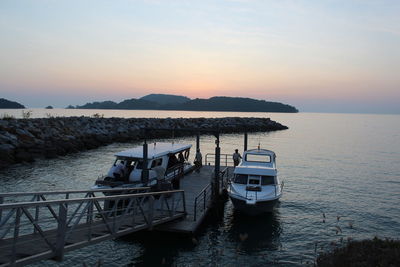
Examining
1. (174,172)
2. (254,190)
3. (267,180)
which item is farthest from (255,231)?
(174,172)

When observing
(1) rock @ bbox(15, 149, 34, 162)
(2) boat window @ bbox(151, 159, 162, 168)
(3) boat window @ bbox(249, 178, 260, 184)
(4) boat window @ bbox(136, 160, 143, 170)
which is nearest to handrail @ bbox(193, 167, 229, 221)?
(3) boat window @ bbox(249, 178, 260, 184)

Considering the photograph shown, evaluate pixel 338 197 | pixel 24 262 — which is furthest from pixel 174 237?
pixel 338 197

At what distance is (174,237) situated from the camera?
1567cm

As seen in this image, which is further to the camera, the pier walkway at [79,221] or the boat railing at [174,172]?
the boat railing at [174,172]

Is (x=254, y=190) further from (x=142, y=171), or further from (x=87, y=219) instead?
(x=87, y=219)

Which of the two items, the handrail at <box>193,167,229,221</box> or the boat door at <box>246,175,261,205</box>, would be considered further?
the boat door at <box>246,175,261,205</box>

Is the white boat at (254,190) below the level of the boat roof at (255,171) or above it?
below

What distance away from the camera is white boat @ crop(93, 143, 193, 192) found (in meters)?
18.3

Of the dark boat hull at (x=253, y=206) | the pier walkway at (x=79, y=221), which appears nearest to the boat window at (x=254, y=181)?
the dark boat hull at (x=253, y=206)

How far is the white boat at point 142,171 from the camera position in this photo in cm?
1829

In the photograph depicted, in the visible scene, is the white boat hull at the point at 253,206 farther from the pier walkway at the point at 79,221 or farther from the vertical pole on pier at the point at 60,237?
the vertical pole on pier at the point at 60,237

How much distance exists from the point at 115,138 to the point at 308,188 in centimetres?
3930

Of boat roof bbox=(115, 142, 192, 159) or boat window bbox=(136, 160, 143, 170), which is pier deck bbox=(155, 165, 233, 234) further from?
boat window bbox=(136, 160, 143, 170)

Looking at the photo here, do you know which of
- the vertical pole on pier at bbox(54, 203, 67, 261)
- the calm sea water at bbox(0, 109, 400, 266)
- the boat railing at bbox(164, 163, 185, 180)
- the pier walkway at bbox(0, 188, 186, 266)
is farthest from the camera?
the boat railing at bbox(164, 163, 185, 180)
